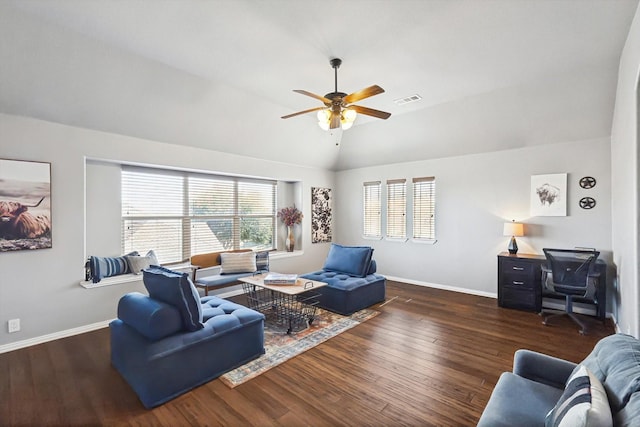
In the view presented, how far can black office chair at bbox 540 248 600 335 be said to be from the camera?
3.63 metres

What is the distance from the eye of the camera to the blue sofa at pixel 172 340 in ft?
7.52

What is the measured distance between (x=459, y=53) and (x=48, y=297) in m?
5.43

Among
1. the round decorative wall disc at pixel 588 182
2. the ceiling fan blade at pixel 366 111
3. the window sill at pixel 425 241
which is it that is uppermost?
the ceiling fan blade at pixel 366 111

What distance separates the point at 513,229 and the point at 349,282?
2.78 meters

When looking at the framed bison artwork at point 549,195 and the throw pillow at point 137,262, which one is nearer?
the throw pillow at point 137,262

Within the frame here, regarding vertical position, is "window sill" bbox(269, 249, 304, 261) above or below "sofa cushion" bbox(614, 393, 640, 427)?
below

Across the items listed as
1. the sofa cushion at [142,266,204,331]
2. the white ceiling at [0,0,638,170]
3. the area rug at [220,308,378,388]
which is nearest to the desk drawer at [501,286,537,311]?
the area rug at [220,308,378,388]

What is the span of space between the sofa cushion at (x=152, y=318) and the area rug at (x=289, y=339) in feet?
2.25

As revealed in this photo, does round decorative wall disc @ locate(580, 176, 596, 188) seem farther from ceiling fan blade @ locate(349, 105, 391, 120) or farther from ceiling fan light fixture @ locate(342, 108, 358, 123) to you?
ceiling fan light fixture @ locate(342, 108, 358, 123)

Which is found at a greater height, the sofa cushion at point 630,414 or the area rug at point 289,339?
the sofa cushion at point 630,414

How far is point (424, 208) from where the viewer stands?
594 cm

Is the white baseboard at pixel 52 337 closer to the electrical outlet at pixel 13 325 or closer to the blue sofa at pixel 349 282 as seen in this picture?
the electrical outlet at pixel 13 325

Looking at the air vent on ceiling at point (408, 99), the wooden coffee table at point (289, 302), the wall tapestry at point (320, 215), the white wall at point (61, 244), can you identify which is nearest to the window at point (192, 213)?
the white wall at point (61, 244)

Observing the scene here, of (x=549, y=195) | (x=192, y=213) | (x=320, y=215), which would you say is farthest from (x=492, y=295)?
(x=192, y=213)
